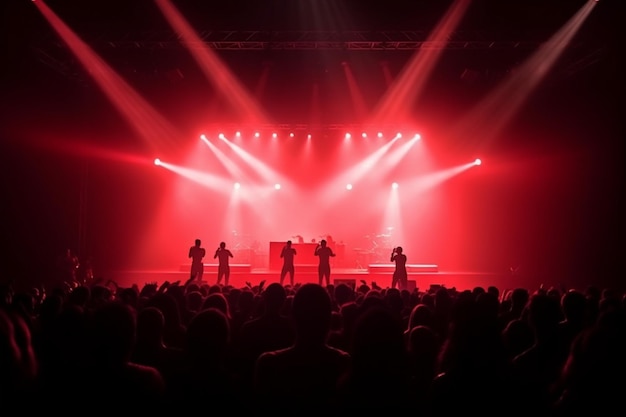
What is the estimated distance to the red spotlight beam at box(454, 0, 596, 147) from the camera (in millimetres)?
14352

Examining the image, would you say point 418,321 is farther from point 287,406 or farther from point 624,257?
point 624,257

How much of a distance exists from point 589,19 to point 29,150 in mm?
16195

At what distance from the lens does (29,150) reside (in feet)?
50.3

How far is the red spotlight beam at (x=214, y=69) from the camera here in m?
14.4

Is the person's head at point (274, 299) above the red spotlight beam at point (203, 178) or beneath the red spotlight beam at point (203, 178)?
beneath

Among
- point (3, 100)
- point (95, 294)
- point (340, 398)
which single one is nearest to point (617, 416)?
point (340, 398)

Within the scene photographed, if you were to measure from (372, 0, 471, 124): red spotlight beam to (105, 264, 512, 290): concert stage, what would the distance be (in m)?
5.68

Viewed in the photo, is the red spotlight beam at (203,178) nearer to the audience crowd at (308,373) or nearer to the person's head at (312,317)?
the audience crowd at (308,373)

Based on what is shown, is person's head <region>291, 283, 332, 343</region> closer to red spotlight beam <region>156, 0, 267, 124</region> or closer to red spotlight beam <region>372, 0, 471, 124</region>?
red spotlight beam <region>372, 0, 471, 124</region>

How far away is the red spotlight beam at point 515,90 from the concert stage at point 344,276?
5.18 m

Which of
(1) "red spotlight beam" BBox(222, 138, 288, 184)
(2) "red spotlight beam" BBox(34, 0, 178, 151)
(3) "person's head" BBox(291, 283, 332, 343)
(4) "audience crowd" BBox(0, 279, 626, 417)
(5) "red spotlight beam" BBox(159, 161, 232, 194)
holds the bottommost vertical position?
(4) "audience crowd" BBox(0, 279, 626, 417)

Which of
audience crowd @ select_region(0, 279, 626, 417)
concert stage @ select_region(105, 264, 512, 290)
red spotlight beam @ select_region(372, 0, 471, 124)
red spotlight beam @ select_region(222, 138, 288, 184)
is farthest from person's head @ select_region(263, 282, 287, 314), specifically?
red spotlight beam @ select_region(222, 138, 288, 184)

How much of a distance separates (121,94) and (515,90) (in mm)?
13745

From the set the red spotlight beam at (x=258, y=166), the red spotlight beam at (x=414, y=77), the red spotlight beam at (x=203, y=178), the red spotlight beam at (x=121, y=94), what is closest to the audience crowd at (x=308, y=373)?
the red spotlight beam at (x=414, y=77)
